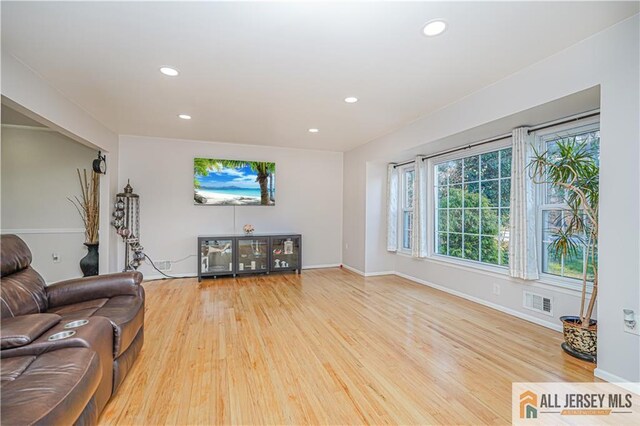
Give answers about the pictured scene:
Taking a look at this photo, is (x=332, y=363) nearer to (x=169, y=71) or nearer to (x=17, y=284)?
(x=17, y=284)

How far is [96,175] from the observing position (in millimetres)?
4797

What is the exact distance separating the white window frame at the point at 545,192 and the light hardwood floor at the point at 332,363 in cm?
53

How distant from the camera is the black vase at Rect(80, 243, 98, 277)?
4.54 metres

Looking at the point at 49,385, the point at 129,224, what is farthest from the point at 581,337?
the point at 129,224

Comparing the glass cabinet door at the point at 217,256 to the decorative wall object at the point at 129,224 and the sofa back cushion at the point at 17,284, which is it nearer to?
the decorative wall object at the point at 129,224

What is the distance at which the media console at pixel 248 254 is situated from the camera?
5.20 m

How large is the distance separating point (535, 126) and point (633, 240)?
1.63m

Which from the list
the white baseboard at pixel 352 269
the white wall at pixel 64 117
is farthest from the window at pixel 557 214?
the white wall at pixel 64 117

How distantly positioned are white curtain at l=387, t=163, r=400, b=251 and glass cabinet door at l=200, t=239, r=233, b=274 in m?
2.89

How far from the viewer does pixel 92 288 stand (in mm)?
2424

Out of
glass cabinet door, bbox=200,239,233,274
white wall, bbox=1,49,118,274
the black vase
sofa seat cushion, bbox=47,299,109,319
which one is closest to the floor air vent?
sofa seat cushion, bbox=47,299,109,319

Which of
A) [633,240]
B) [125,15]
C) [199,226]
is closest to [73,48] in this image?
[125,15]

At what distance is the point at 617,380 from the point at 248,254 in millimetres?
4823

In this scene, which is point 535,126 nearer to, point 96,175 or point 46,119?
point 46,119
